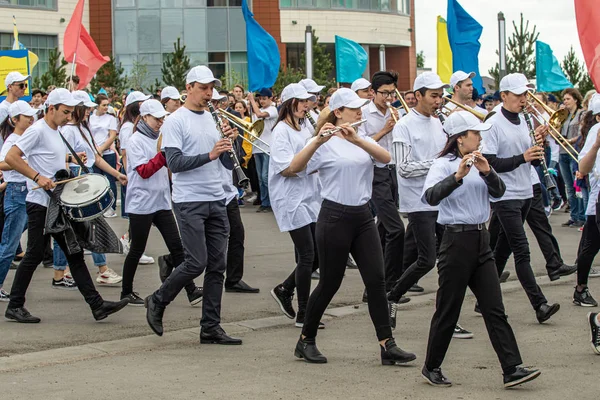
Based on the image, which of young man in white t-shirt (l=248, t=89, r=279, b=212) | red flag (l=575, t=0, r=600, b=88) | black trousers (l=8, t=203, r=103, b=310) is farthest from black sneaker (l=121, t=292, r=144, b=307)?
young man in white t-shirt (l=248, t=89, r=279, b=212)

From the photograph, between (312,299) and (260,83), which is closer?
(312,299)

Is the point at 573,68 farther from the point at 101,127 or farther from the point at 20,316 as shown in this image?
the point at 20,316

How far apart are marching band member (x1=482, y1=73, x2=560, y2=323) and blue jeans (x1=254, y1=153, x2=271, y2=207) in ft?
30.7

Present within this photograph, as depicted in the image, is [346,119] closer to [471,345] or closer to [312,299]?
[312,299]

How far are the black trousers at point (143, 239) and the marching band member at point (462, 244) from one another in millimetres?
3583

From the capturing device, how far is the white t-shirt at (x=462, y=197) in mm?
6582

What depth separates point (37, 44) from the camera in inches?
2112

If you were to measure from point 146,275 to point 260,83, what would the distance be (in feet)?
20.3

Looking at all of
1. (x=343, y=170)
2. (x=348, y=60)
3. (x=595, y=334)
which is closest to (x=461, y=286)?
(x=343, y=170)

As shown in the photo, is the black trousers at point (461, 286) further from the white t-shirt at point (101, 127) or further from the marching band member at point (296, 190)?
the white t-shirt at point (101, 127)

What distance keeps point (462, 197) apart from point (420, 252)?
5.90 feet

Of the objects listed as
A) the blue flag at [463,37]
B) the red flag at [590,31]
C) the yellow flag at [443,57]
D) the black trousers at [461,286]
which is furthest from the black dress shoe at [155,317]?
the yellow flag at [443,57]

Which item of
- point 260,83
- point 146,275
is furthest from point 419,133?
point 260,83

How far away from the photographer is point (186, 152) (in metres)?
7.95
